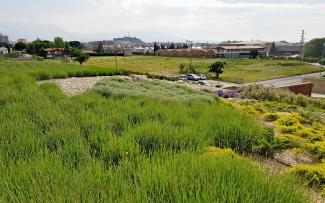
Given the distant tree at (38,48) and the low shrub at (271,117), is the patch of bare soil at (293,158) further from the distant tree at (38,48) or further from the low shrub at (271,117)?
the distant tree at (38,48)

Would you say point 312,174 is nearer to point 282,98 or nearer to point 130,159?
point 130,159

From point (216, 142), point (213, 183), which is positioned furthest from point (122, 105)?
point (213, 183)

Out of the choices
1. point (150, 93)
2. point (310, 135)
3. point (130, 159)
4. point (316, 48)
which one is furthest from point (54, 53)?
point (316, 48)

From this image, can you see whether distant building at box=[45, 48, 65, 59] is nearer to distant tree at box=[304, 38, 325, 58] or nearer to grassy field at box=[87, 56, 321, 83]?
grassy field at box=[87, 56, 321, 83]

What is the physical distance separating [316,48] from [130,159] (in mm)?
→ 120417

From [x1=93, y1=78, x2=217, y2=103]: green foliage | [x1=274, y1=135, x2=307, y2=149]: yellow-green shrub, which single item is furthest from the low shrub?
[x1=274, y1=135, x2=307, y2=149]: yellow-green shrub

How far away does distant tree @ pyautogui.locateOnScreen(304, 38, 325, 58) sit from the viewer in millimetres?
107162

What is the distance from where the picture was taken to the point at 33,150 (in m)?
4.29

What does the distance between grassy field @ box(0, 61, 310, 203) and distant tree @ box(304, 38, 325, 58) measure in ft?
381

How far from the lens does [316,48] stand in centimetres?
10850

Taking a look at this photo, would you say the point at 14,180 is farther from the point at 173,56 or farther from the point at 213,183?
the point at 173,56

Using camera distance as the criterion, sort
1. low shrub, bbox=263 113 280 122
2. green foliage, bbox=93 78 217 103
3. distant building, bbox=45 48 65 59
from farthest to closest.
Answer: distant building, bbox=45 48 65 59 → green foliage, bbox=93 78 217 103 → low shrub, bbox=263 113 280 122

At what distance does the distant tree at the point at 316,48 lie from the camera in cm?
10716

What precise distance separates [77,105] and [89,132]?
2495mm
